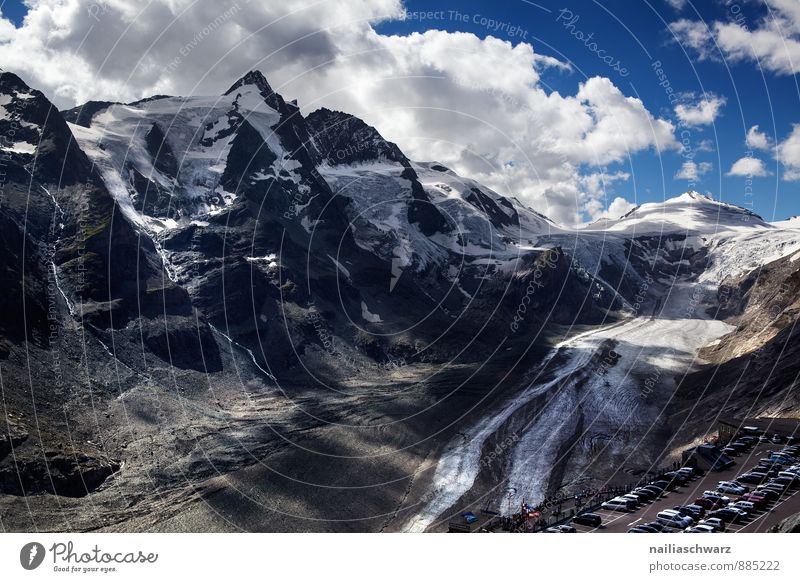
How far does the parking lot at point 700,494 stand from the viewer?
55688mm

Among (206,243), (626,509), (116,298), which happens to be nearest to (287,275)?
(206,243)

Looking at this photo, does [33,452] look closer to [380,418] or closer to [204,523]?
[204,523]

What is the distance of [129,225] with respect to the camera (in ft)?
570

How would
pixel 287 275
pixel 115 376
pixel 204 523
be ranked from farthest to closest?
pixel 287 275
pixel 115 376
pixel 204 523

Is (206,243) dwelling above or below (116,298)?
above

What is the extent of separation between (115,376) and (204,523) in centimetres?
5145

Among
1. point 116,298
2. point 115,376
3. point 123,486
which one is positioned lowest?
point 123,486

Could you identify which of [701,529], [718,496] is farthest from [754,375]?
[701,529]

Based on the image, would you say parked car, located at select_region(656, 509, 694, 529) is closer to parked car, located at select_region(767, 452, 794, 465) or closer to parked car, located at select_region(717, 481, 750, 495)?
parked car, located at select_region(717, 481, 750, 495)

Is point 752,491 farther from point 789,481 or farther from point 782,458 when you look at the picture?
point 782,458

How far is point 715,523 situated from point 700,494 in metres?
13.7

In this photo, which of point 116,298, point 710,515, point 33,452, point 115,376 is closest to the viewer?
point 710,515

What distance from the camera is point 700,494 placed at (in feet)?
224

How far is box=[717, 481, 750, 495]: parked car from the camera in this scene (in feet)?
213
